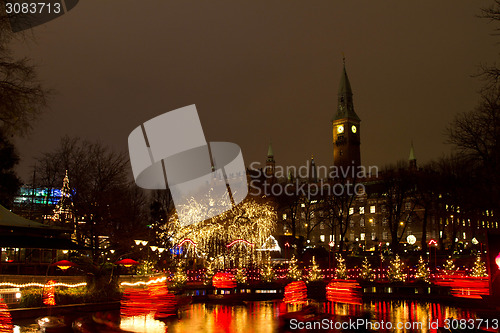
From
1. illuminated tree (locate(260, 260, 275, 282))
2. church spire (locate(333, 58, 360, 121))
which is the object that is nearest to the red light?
illuminated tree (locate(260, 260, 275, 282))

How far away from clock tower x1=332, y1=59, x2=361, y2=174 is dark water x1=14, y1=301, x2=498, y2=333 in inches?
5937

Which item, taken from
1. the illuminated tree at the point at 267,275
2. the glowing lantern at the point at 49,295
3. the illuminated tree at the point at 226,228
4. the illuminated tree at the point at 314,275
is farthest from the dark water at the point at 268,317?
the illuminated tree at the point at 226,228

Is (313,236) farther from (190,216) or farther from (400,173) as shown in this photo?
(190,216)

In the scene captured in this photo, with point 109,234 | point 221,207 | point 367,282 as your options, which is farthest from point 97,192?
point 367,282

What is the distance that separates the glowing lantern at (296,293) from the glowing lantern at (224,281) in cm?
697

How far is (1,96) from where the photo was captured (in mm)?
15734

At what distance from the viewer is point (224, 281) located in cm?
3272

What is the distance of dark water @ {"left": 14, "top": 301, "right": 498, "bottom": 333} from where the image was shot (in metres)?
18.3

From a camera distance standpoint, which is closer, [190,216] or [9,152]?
[9,152]

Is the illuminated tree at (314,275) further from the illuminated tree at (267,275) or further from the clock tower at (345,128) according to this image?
the clock tower at (345,128)

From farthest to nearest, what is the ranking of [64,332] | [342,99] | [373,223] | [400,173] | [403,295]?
1. [342,99]
2. [373,223]
3. [400,173]
4. [403,295]
5. [64,332]

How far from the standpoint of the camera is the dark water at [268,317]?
18297 mm

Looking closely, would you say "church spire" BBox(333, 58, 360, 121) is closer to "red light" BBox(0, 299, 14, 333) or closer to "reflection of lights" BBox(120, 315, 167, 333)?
"reflection of lights" BBox(120, 315, 167, 333)

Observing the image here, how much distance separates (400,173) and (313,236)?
66759 mm
